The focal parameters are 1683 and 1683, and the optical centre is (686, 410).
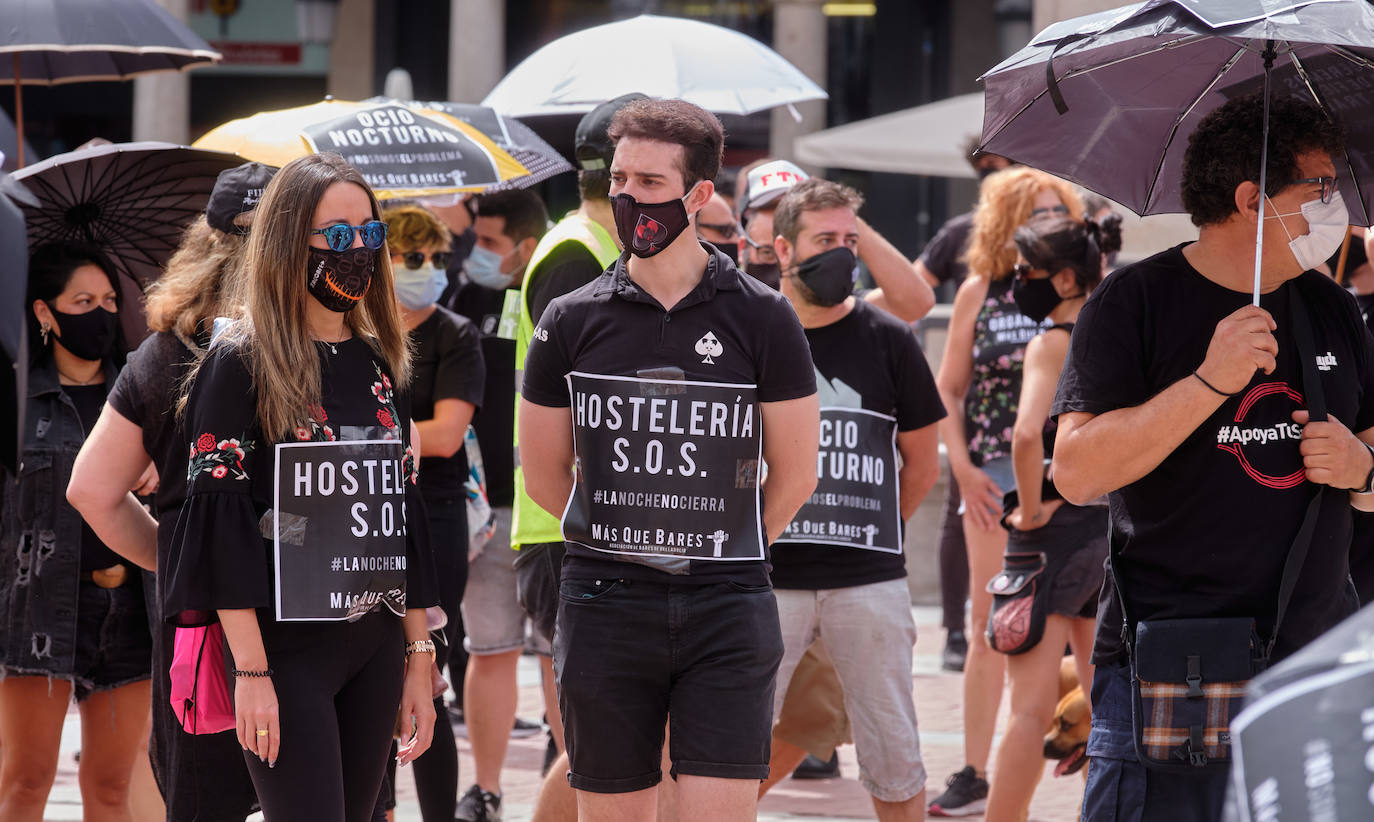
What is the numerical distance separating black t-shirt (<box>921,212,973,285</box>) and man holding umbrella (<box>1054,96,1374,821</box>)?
4.84 metres

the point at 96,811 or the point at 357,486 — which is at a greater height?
the point at 357,486

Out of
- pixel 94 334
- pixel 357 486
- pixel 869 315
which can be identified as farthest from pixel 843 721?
pixel 94 334

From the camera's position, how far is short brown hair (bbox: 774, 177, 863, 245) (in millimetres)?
5340

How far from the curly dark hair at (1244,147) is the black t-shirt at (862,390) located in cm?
177

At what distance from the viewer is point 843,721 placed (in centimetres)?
539

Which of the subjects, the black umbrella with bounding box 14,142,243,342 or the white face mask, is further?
the black umbrella with bounding box 14,142,243,342

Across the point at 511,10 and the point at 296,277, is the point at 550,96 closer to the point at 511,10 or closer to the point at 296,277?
the point at 296,277

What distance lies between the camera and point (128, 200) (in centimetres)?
516

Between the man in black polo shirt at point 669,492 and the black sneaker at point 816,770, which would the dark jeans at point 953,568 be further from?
the man in black polo shirt at point 669,492

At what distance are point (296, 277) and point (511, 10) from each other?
51.1 feet

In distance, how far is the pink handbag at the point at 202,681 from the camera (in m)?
3.60

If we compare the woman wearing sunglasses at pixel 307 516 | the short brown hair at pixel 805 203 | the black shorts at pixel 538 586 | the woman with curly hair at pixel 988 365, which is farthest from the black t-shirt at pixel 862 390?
the woman wearing sunglasses at pixel 307 516

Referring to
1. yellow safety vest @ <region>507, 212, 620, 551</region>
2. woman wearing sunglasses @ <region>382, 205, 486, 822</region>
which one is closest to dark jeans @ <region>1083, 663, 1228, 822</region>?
yellow safety vest @ <region>507, 212, 620, 551</region>

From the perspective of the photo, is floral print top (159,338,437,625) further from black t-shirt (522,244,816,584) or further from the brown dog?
the brown dog
